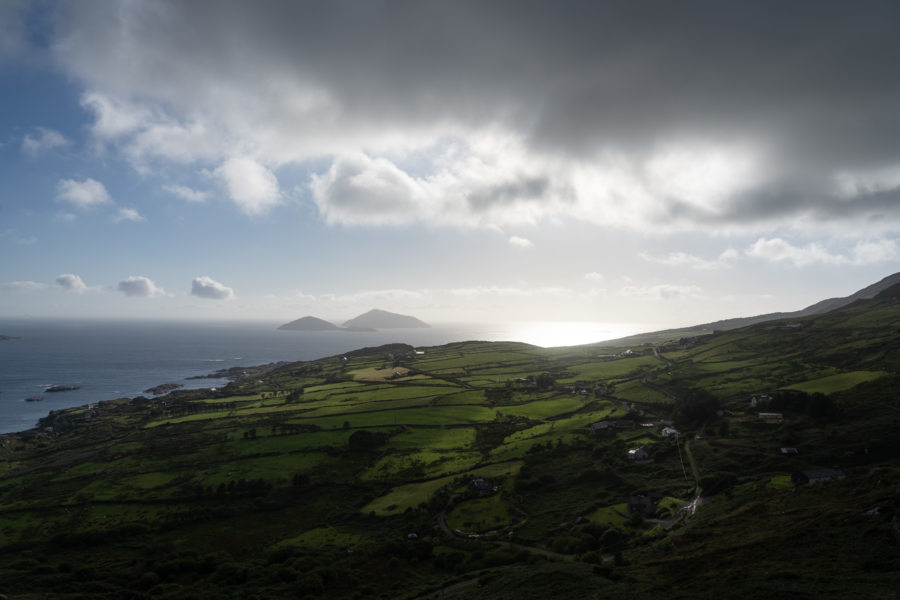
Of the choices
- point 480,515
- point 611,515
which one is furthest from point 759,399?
point 480,515

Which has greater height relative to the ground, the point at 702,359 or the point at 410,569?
the point at 702,359

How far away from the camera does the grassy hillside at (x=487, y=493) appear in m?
29.0

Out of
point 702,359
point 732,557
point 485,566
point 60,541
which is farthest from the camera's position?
point 702,359

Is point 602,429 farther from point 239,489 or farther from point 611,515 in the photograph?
point 239,489

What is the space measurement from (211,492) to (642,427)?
67.1 m

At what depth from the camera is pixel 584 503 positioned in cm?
4619

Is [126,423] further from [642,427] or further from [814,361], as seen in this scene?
[814,361]

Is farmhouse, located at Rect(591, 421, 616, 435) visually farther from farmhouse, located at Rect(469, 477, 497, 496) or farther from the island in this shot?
the island

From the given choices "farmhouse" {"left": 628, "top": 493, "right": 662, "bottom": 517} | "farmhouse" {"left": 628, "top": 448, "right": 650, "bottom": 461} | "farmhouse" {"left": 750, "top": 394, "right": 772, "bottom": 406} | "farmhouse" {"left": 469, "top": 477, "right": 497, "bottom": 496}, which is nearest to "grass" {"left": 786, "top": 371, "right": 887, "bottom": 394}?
"farmhouse" {"left": 750, "top": 394, "right": 772, "bottom": 406}

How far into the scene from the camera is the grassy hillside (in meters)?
29.0

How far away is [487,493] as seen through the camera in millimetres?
50812

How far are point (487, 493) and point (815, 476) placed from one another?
3421 cm

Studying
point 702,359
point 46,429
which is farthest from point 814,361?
point 46,429

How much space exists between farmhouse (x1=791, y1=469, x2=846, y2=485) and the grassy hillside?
161 cm
